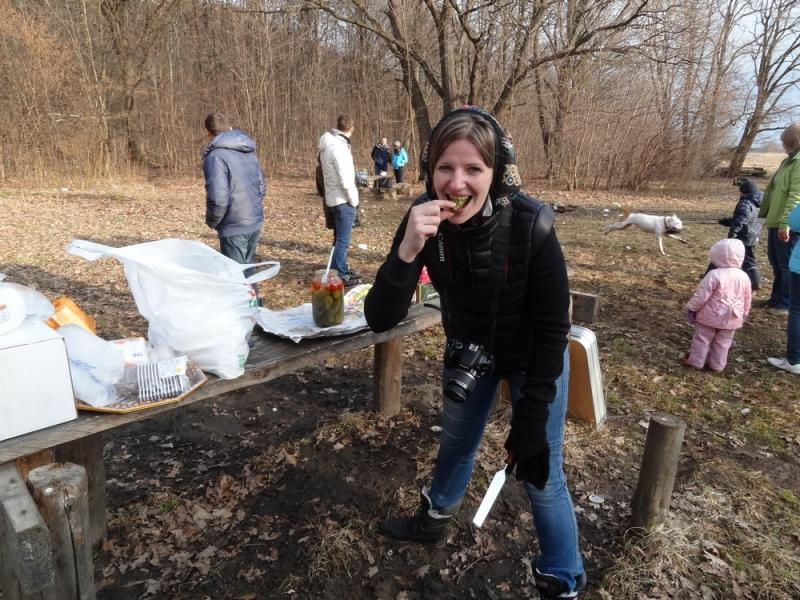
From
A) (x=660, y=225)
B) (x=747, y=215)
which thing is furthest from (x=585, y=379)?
(x=660, y=225)

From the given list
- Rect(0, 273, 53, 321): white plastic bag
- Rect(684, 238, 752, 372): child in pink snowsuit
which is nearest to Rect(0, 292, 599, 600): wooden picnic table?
Rect(0, 273, 53, 321): white plastic bag

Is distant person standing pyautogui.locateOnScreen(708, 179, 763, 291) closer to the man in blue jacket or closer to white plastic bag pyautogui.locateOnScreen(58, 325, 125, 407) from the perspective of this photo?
the man in blue jacket

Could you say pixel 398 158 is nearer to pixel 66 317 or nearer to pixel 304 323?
pixel 304 323

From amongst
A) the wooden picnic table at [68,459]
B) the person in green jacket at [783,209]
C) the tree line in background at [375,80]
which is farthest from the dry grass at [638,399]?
the tree line in background at [375,80]

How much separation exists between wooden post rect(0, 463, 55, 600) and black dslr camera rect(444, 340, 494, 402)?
4.26 ft

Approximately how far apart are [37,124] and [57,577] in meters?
16.3

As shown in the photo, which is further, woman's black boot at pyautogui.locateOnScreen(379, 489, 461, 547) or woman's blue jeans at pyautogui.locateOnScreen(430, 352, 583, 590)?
woman's black boot at pyautogui.locateOnScreen(379, 489, 461, 547)

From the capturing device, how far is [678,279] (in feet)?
24.2

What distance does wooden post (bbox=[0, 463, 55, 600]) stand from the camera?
4.83ft

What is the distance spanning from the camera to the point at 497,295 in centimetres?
183

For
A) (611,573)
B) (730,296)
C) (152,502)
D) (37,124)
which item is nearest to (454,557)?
(611,573)

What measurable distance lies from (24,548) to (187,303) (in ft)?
3.40

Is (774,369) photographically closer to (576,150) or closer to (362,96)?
(576,150)

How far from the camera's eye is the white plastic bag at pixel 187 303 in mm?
2213
